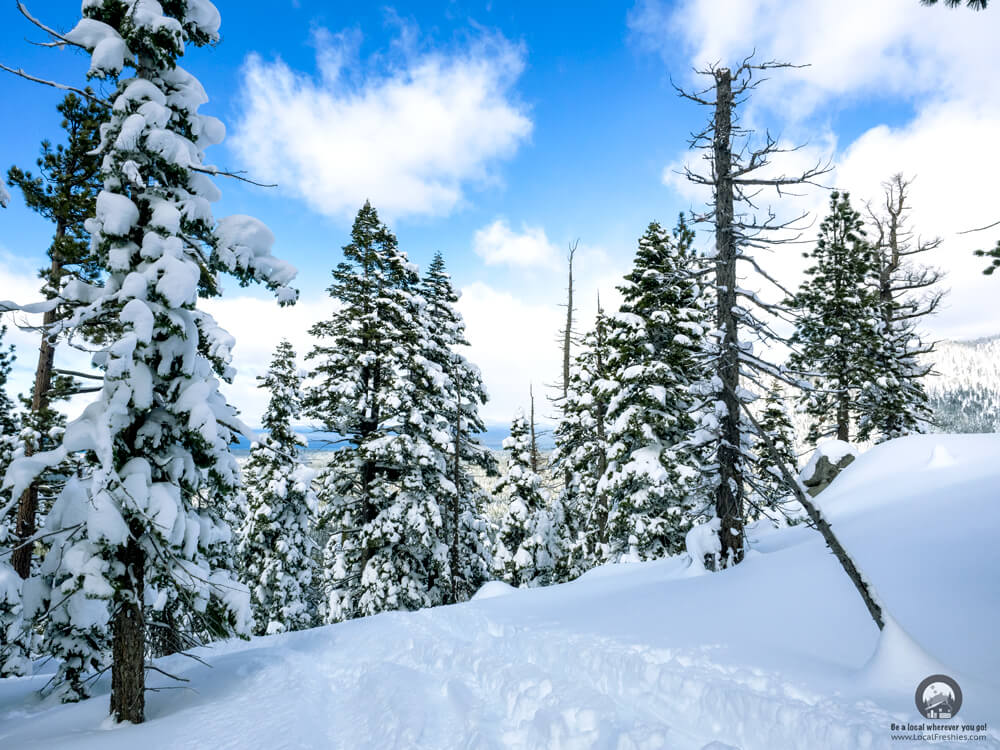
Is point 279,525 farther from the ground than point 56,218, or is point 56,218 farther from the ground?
point 56,218

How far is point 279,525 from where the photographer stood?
21188 mm

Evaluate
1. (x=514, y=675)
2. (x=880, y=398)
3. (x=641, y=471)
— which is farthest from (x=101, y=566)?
(x=880, y=398)

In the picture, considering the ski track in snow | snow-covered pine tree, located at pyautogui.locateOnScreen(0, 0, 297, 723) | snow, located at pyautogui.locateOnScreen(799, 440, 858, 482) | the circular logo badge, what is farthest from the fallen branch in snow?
snow, located at pyautogui.locateOnScreen(799, 440, 858, 482)

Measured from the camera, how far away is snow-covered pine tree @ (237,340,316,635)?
2077 cm

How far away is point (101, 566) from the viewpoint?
238 inches

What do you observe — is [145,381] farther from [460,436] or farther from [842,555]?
[460,436]

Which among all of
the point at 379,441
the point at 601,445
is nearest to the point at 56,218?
the point at 379,441

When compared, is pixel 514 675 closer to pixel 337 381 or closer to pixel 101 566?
pixel 101 566

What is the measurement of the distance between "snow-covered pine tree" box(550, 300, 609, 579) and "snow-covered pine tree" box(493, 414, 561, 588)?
41.9 inches

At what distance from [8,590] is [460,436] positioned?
592 inches

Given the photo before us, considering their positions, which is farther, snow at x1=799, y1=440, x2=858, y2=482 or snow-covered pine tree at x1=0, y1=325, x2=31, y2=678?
snow at x1=799, y1=440, x2=858, y2=482

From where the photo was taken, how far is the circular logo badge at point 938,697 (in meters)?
3.86

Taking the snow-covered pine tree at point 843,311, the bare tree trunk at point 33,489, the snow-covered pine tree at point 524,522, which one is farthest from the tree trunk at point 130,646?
the snow-covered pine tree at point 843,311

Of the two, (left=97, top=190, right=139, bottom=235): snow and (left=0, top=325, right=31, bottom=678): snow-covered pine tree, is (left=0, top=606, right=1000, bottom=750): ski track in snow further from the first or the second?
(left=97, top=190, right=139, bottom=235): snow
